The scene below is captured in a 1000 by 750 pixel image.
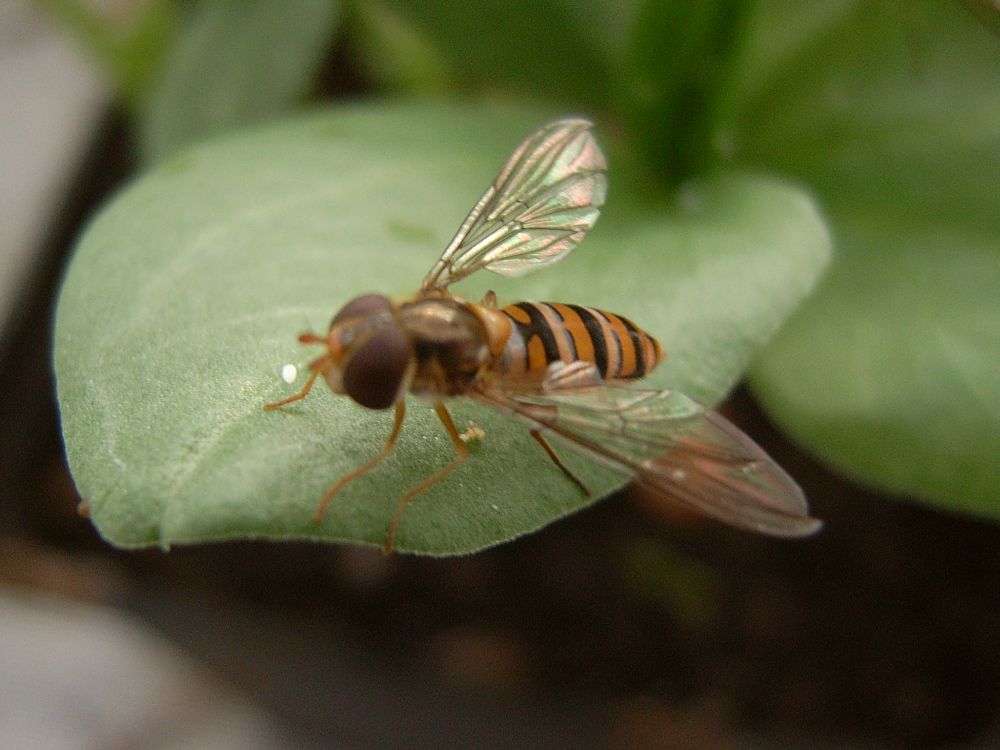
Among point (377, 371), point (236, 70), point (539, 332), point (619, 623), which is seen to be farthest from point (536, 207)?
point (619, 623)

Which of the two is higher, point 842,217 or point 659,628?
point 842,217

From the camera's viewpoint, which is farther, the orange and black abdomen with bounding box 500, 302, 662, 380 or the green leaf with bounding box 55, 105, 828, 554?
the orange and black abdomen with bounding box 500, 302, 662, 380

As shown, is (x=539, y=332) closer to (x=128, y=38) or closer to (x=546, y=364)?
(x=546, y=364)

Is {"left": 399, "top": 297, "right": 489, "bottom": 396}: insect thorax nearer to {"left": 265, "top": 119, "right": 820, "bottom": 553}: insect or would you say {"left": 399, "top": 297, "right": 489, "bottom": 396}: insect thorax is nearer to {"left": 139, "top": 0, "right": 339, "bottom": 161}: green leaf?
{"left": 265, "top": 119, "right": 820, "bottom": 553}: insect

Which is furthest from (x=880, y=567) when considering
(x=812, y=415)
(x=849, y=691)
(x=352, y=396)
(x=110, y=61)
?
(x=110, y=61)

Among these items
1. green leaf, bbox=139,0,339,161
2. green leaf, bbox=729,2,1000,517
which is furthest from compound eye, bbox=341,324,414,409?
green leaf, bbox=139,0,339,161

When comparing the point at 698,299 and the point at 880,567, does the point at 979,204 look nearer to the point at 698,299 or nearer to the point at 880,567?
the point at 698,299

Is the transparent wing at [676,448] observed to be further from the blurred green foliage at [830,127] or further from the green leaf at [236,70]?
the green leaf at [236,70]
